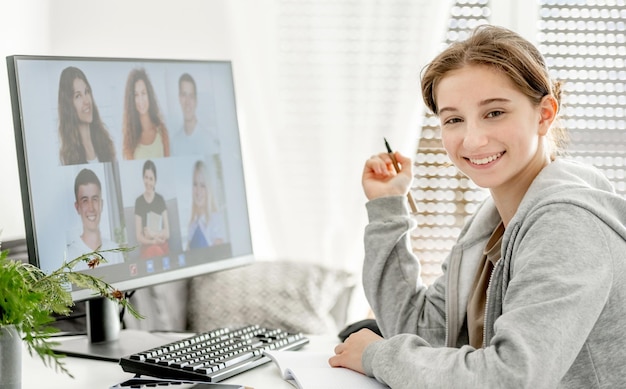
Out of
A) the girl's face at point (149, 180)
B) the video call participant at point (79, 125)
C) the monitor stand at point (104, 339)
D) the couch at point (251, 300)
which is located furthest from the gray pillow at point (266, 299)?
the video call participant at point (79, 125)

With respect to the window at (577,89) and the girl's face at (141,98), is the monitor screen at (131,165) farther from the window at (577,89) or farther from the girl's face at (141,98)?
the window at (577,89)

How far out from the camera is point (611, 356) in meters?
1.07

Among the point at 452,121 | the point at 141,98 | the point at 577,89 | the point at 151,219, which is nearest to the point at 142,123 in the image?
the point at 141,98

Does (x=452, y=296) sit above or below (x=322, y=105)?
below

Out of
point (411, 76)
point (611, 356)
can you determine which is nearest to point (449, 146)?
point (611, 356)

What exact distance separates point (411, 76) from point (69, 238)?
1247 mm

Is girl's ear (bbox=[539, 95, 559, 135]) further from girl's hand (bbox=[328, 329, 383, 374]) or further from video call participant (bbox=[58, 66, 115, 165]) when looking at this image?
video call participant (bbox=[58, 66, 115, 165])

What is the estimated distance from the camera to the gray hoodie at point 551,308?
0.98 meters

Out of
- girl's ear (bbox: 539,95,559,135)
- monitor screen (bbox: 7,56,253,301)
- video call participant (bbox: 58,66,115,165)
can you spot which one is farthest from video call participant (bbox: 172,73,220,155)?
girl's ear (bbox: 539,95,559,135)

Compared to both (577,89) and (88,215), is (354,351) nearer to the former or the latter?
(88,215)

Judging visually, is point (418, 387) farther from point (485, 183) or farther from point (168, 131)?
→ point (168, 131)

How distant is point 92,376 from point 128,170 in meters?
0.36

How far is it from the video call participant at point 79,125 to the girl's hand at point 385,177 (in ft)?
1.60

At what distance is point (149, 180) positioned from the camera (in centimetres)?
142
